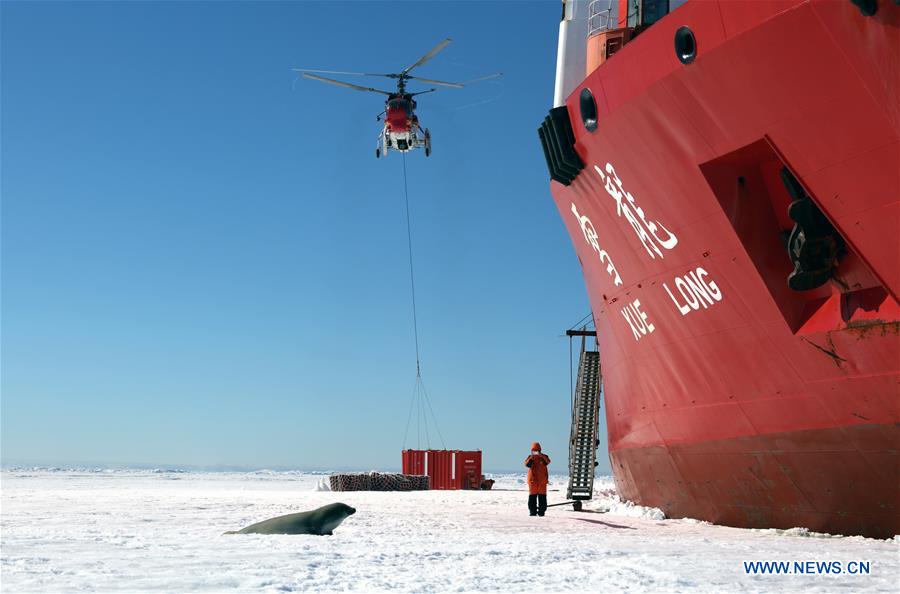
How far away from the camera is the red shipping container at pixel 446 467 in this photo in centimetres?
3309

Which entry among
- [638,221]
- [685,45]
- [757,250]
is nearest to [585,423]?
[638,221]

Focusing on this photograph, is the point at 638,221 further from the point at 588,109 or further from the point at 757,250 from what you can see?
the point at 757,250

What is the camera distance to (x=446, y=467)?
33344 mm

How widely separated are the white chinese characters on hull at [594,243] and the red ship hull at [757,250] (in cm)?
27

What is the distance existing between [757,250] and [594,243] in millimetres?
4421

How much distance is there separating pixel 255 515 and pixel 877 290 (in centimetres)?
999

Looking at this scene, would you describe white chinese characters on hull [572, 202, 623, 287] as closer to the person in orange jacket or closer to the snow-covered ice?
the person in orange jacket

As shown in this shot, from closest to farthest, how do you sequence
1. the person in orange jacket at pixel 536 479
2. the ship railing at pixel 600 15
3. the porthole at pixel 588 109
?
the porthole at pixel 588 109 < the person in orange jacket at pixel 536 479 < the ship railing at pixel 600 15

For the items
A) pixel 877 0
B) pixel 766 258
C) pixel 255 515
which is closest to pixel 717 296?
pixel 766 258

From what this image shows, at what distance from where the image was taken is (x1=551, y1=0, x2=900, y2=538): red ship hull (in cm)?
818

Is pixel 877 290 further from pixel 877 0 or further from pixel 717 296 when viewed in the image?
pixel 877 0

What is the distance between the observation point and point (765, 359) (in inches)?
395

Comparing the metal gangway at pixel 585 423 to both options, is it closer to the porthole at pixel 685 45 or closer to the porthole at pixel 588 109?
the porthole at pixel 588 109

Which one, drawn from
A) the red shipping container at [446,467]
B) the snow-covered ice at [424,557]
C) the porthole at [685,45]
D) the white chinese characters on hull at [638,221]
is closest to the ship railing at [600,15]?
the white chinese characters on hull at [638,221]
